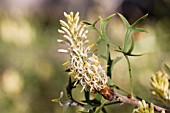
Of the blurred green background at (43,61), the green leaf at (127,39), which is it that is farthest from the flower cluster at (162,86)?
the blurred green background at (43,61)

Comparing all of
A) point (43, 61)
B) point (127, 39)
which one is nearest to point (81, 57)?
point (127, 39)

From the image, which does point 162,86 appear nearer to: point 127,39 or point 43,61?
point 127,39

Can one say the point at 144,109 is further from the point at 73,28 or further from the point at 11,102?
the point at 11,102

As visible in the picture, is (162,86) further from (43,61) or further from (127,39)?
(43,61)

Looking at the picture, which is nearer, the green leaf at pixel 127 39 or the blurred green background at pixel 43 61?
the green leaf at pixel 127 39

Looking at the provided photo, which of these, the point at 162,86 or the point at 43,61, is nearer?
the point at 162,86

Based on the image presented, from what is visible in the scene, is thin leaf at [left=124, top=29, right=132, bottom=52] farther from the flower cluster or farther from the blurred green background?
the blurred green background

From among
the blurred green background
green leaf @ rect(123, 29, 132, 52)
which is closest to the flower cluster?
green leaf @ rect(123, 29, 132, 52)

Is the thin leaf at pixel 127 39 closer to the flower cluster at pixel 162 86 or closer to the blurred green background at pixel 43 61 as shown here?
the flower cluster at pixel 162 86

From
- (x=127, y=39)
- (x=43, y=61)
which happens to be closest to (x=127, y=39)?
(x=127, y=39)

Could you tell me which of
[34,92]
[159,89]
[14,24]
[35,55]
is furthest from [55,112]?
[159,89]
